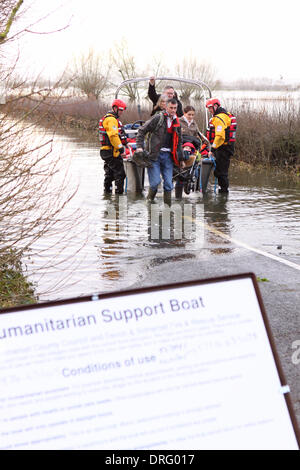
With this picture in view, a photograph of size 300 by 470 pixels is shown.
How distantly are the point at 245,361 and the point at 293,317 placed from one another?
150 inches

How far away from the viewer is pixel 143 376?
2486 millimetres

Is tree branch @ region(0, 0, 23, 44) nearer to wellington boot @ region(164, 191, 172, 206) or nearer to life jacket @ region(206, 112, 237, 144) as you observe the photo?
wellington boot @ region(164, 191, 172, 206)

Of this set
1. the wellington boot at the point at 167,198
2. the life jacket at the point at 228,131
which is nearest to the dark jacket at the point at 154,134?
the wellington boot at the point at 167,198

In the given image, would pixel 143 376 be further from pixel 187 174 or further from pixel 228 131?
pixel 228 131

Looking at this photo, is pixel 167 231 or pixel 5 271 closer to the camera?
pixel 5 271

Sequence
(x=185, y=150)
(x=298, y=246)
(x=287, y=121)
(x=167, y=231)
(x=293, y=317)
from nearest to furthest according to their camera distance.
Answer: (x=293, y=317) < (x=298, y=246) < (x=167, y=231) < (x=185, y=150) < (x=287, y=121)

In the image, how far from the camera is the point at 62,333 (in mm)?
2506

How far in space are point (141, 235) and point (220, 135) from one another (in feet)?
16.7

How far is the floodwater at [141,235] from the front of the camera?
832cm

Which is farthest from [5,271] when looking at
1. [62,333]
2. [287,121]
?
[287,121]

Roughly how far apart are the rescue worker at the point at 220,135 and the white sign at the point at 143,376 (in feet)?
41.5

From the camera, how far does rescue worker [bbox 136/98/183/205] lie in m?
12.4

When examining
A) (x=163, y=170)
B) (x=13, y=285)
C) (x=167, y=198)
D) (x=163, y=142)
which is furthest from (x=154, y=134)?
(x=13, y=285)
